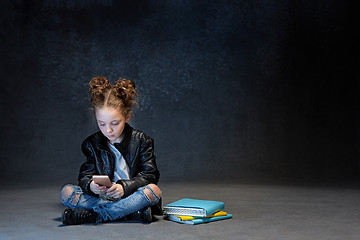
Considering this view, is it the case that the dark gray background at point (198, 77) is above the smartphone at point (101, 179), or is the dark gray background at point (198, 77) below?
above

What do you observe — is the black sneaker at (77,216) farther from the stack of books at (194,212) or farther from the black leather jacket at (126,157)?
the stack of books at (194,212)

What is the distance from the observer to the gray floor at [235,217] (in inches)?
102

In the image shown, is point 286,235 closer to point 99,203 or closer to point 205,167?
point 99,203

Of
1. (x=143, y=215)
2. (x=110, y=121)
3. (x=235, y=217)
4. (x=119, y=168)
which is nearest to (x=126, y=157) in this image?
(x=119, y=168)

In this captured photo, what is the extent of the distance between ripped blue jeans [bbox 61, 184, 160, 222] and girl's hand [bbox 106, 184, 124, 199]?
45 millimetres

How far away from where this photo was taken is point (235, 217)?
306 centimetres

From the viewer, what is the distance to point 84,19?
5.45 m

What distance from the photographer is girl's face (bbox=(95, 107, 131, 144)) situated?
290cm

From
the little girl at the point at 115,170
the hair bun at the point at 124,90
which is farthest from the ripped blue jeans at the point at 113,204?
the hair bun at the point at 124,90

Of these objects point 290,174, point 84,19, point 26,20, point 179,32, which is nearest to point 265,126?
point 290,174

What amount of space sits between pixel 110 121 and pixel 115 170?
13.3 inches

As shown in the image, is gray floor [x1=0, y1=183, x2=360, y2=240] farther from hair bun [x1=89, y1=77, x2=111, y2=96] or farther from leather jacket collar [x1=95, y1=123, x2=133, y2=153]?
hair bun [x1=89, y1=77, x2=111, y2=96]

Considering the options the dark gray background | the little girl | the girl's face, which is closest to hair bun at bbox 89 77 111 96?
the little girl

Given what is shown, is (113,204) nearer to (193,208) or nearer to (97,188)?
(97,188)
